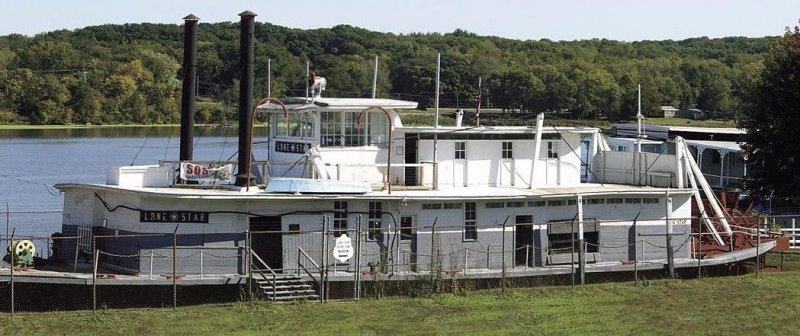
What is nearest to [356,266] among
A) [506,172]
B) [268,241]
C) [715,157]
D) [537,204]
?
[268,241]

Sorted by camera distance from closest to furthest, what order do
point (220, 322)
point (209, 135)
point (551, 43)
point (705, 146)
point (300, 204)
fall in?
point (220, 322)
point (300, 204)
point (705, 146)
point (209, 135)
point (551, 43)

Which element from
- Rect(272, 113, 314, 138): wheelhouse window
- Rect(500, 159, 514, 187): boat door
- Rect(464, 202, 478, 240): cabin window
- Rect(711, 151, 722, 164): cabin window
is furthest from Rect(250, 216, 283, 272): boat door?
Rect(711, 151, 722, 164): cabin window

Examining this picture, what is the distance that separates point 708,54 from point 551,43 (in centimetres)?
2932

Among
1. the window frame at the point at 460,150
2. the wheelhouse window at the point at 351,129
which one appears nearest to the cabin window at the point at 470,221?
the window frame at the point at 460,150

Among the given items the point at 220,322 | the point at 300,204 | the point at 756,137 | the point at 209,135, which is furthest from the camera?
the point at 209,135

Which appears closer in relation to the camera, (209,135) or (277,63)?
(277,63)

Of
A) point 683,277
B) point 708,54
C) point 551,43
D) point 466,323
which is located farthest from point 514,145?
point 708,54

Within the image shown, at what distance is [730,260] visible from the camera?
3494 centimetres

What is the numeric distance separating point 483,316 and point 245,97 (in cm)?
899

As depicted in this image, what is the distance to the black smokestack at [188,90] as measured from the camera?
34.8m

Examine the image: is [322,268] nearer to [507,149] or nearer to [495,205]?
[495,205]

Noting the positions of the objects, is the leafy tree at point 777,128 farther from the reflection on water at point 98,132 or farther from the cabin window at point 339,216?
the reflection on water at point 98,132

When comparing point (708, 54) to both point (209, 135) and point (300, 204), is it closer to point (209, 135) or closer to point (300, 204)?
point (209, 135)

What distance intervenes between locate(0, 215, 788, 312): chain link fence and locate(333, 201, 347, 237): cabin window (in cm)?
5
